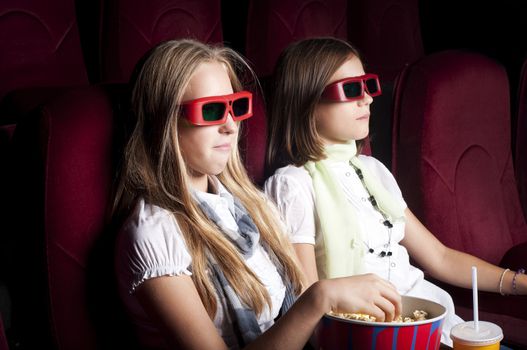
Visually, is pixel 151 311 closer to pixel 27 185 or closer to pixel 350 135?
pixel 27 185

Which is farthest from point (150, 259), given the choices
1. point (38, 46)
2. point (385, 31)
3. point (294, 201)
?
point (385, 31)

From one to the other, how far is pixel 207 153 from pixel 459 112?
25.5 inches

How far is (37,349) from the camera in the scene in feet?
3.09

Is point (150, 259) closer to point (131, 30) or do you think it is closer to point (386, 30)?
point (131, 30)

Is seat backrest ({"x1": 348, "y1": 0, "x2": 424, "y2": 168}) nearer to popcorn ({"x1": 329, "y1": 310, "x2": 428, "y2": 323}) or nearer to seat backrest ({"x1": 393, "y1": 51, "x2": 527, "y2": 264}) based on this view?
seat backrest ({"x1": 393, "y1": 51, "x2": 527, "y2": 264})

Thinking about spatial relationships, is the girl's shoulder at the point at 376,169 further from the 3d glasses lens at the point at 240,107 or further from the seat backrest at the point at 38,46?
the seat backrest at the point at 38,46

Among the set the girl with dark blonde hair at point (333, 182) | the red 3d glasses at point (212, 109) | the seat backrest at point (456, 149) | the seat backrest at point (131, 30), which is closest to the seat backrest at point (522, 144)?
the seat backrest at point (456, 149)

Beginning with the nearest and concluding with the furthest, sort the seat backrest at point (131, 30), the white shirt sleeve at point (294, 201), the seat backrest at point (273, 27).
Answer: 1. the white shirt sleeve at point (294, 201)
2. the seat backrest at point (131, 30)
3. the seat backrest at point (273, 27)

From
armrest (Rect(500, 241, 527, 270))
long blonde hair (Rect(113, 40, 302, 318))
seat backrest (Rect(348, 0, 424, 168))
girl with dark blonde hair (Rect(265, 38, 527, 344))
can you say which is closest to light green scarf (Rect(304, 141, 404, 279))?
girl with dark blonde hair (Rect(265, 38, 527, 344))

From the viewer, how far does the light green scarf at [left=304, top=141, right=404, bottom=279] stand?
118cm

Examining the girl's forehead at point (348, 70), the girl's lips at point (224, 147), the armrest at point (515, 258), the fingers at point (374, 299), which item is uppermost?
the girl's forehead at point (348, 70)

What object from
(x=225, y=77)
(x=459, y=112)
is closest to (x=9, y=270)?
(x=225, y=77)

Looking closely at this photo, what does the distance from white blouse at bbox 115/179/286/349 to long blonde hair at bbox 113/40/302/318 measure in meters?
0.02

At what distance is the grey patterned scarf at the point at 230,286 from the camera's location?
942 mm
